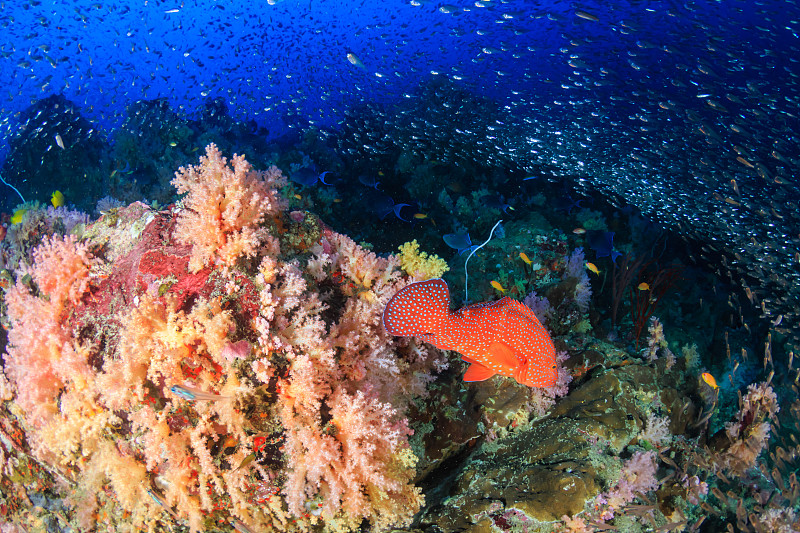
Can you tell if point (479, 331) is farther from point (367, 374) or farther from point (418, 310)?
point (367, 374)

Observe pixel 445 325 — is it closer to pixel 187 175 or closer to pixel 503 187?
pixel 187 175

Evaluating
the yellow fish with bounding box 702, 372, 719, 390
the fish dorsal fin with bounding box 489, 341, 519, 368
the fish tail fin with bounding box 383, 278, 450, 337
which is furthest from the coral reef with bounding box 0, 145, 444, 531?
the yellow fish with bounding box 702, 372, 719, 390

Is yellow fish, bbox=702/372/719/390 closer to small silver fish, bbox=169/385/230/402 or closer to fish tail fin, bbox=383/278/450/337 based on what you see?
fish tail fin, bbox=383/278/450/337

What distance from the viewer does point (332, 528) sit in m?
2.59

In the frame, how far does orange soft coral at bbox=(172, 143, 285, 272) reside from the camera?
8.68ft

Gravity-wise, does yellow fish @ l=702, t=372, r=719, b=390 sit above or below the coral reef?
below

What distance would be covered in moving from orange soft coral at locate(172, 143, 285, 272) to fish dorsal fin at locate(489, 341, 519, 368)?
6.52 ft

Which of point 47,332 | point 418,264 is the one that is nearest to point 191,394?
point 47,332

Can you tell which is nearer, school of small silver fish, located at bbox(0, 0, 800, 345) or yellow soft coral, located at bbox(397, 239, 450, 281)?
yellow soft coral, located at bbox(397, 239, 450, 281)

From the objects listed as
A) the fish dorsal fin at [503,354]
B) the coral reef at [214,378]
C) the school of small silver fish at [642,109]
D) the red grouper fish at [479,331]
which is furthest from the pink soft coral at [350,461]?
the school of small silver fish at [642,109]

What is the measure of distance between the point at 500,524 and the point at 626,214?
995cm

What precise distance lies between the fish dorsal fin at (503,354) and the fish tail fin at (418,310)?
44 cm

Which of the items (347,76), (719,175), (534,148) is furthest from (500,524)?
(347,76)

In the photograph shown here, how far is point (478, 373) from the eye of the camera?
102 inches
